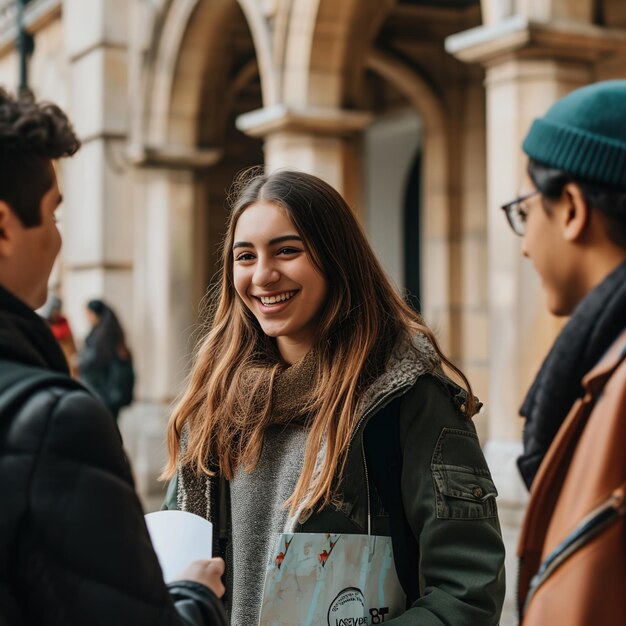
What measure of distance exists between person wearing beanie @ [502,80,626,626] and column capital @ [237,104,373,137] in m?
6.58

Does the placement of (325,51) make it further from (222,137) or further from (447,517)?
(447,517)

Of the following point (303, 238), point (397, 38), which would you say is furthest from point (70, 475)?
point (397, 38)

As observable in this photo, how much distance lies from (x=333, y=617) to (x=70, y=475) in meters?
0.86

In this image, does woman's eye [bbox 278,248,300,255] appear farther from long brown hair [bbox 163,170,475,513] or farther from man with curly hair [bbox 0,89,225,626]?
man with curly hair [bbox 0,89,225,626]

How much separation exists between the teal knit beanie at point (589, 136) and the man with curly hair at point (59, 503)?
68cm

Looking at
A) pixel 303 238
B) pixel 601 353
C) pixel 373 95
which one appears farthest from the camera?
pixel 373 95

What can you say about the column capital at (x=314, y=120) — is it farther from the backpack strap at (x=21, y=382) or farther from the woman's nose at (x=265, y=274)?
the backpack strap at (x=21, y=382)

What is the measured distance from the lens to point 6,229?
1.56m

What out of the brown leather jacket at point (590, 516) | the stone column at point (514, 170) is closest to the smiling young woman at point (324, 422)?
the brown leather jacket at point (590, 516)

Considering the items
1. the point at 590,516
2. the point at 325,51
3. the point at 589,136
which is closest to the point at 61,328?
the point at 325,51

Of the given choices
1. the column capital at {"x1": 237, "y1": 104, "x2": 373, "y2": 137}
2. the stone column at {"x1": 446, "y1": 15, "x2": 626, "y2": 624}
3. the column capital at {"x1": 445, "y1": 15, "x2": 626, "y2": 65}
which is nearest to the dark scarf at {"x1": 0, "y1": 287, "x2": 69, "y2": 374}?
the stone column at {"x1": 446, "y1": 15, "x2": 626, "y2": 624}

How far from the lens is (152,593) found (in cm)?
149

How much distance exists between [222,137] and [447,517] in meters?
9.58

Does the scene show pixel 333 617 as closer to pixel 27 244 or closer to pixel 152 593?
pixel 152 593
